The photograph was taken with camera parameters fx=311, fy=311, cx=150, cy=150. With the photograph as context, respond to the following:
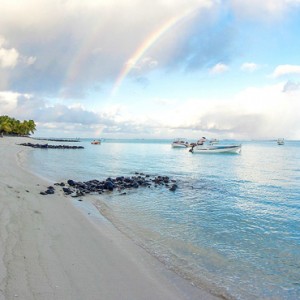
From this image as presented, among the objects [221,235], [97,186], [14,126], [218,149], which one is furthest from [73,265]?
[14,126]

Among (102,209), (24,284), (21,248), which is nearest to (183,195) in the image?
(102,209)

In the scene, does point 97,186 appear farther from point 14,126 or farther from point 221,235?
point 14,126

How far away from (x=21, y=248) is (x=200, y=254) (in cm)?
551

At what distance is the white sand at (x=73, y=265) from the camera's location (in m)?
6.12

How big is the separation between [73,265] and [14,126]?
531ft

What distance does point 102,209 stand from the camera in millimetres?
16609

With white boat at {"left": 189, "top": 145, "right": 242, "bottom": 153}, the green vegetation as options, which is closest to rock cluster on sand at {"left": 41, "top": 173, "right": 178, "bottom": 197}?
white boat at {"left": 189, "top": 145, "right": 242, "bottom": 153}

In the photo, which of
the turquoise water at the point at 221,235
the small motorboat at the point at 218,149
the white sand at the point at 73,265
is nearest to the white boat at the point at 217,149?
the small motorboat at the point at 218,149

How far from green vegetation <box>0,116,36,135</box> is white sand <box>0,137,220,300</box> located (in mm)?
143237

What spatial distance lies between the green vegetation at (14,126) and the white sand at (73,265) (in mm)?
143237

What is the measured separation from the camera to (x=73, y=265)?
7551 mm

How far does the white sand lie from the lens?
6.12m

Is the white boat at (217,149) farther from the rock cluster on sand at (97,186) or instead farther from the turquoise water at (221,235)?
the turquoise water at (221,235)

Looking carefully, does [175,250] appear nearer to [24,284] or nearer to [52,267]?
[52,267]
